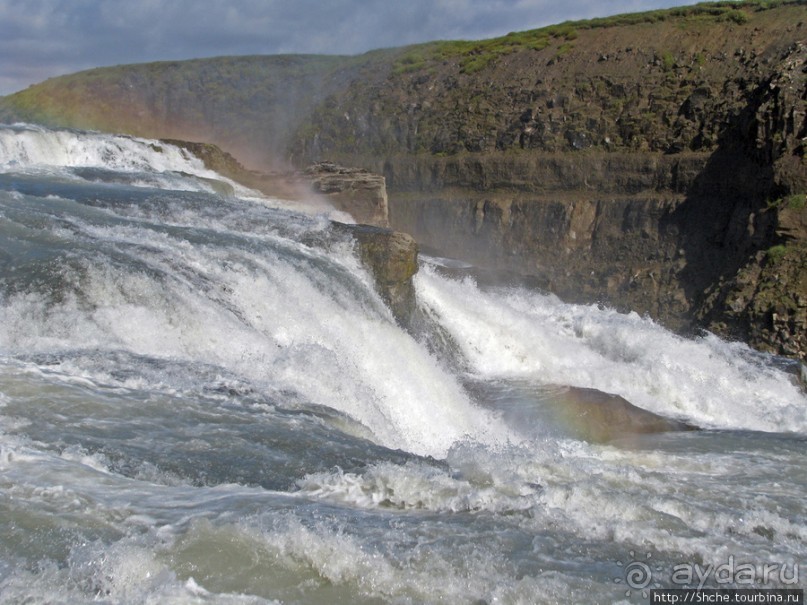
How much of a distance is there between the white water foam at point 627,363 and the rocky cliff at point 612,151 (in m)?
3.19

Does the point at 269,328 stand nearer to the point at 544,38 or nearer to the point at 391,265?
the point at 391,265

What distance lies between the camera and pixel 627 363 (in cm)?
1532

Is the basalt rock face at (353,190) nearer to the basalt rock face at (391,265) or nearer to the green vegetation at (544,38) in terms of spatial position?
the basalt rock face at (391,265)

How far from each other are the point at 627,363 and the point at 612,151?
43.3 ft

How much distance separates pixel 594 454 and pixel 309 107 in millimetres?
32563

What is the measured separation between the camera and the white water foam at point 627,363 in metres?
13.5

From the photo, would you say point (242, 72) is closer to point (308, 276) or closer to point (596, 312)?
point (596, 312)

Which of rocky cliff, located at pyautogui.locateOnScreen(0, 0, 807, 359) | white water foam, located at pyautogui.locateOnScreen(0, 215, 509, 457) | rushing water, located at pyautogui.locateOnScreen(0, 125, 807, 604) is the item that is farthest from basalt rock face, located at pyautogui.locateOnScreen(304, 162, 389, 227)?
white water foam, located at pyautogui.locateOnScreen(0, 215, 509, 457)

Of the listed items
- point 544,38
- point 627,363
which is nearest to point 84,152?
point 627,363

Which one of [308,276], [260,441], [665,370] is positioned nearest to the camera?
[260,441]

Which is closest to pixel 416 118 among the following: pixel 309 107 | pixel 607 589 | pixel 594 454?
pixel 309 107

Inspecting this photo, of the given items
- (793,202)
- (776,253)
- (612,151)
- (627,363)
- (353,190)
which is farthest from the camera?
(612,151)

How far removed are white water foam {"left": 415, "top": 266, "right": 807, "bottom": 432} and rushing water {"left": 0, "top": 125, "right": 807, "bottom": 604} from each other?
75 millimetres

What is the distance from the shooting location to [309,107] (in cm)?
3909
